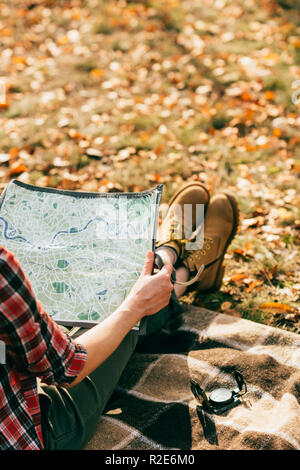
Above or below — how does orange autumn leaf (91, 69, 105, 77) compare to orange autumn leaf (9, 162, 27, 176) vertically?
above

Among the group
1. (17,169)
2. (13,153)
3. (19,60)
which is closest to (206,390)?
(17,169)

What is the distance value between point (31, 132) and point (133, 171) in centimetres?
A: 92

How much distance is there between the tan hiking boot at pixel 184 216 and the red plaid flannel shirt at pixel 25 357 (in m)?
0.94

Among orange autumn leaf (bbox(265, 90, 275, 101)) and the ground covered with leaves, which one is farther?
orange autumn leaf (bbox(265, 90, 275, 101))

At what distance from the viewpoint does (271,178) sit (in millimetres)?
2895

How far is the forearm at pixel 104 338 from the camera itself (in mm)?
1227

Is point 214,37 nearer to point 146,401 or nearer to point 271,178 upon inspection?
point 271,178

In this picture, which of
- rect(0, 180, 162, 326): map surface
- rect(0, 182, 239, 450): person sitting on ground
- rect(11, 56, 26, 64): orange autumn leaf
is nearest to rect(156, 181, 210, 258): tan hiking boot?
rect(0, 180, 162, 326): map surface

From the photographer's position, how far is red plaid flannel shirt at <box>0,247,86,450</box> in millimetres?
1018

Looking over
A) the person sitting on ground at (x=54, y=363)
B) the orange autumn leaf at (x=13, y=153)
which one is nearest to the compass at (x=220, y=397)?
the person sitting on ground at (x=54, y=363)

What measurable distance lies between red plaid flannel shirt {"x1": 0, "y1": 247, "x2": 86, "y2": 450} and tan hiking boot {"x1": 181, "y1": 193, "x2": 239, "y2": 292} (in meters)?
0.98

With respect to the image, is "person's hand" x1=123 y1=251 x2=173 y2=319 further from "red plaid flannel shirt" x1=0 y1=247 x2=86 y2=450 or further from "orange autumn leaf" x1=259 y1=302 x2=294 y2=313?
"orange autumn leaf" x1=259 y1=302 x2=294 y2=313

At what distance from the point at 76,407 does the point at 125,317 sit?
0.30 metres

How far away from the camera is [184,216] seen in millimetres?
2260
